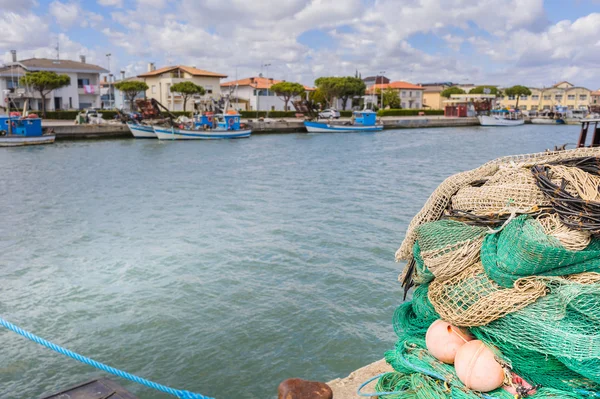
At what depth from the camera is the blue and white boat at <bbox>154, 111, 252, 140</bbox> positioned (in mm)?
38312

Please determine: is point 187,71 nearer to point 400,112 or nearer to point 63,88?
point 63,88

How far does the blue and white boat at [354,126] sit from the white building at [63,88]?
24809 mm

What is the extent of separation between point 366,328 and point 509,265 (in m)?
4.37

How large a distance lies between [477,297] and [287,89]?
5823 cm

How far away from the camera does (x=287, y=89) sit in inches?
2343

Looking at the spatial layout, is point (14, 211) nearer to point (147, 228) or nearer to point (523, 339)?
point (147, 228)

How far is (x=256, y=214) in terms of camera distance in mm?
13734

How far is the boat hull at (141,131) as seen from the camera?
38.8m

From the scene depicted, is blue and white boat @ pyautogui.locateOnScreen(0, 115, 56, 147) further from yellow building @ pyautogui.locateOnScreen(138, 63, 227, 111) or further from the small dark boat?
the small dark boat

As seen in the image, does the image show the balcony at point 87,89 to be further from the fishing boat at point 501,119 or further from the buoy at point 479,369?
the buoy at point 479,369

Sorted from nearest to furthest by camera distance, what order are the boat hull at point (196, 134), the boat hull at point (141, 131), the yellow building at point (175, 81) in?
the boat hull at point (196, 134), the boat hull at point (141, 131), the yellow building at point (175, 81)

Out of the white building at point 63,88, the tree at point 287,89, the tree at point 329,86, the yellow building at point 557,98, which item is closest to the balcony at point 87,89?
the white building at point 63,88

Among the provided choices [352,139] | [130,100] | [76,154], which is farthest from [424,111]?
[76,154]

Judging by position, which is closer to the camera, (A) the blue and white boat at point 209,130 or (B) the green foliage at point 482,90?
(A) the blue and white boat at point 209,130
